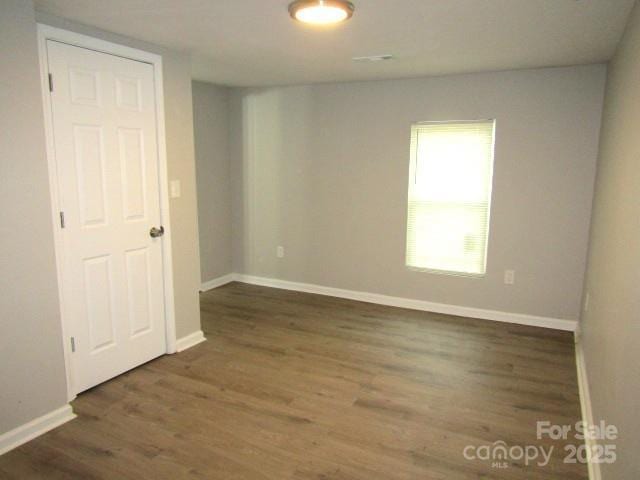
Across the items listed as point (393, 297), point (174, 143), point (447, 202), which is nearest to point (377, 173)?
point (447, 202)

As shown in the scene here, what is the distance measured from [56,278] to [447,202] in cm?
341

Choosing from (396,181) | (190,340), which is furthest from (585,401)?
(190,340)

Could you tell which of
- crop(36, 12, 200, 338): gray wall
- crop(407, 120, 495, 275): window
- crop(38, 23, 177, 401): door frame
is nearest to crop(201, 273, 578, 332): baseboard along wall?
crop(407, 120, 495, 275): window

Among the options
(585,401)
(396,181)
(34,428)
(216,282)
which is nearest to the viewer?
(34,428)

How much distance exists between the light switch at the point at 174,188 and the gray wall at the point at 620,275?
2.90 metres

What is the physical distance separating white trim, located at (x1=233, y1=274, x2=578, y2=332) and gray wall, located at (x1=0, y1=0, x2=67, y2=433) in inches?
120

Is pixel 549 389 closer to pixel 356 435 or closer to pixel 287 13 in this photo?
pixel 356 435

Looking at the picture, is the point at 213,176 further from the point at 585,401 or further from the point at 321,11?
the point at 585,401

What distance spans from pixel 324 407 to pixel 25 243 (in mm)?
1963

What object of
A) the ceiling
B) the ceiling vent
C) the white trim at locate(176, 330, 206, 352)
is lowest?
the white trim at locate(176, 330, 206, 352)

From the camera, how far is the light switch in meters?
3.32

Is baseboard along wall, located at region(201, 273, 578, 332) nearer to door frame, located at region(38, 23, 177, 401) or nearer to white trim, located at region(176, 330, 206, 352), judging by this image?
white trim, located at region(176, 330, 206, 352)

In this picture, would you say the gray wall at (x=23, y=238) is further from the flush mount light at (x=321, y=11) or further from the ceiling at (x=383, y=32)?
the flush mount light at (x=321, y=11)

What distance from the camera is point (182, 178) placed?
11.2 ft
